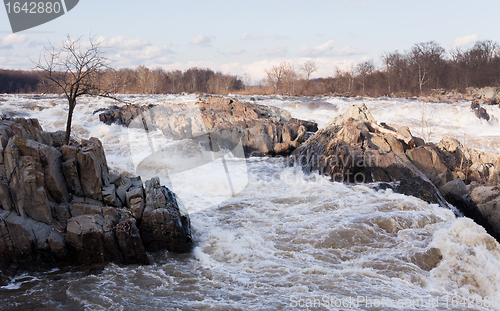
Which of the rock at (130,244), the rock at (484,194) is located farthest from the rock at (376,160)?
the rock at (130,244)

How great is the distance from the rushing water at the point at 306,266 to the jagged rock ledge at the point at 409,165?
3.35ft

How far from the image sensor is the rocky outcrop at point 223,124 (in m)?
18.6

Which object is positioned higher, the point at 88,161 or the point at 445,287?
the point at 88,161

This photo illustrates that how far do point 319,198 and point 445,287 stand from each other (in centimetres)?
499

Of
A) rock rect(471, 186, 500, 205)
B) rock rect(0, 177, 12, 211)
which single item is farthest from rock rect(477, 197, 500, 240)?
rock rect(0, 177, 12, 211)

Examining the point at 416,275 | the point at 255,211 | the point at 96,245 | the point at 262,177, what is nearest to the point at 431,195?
the point at 416,275

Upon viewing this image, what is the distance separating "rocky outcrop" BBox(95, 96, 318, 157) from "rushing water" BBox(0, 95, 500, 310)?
25.0 ft

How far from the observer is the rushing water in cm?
561

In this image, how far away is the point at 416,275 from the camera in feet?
21.0

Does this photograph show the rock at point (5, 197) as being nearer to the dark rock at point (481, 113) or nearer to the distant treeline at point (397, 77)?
the dark rock at point (481, 113)

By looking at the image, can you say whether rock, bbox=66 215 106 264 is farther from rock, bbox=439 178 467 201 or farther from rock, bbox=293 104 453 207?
rock, bbox=439 178 467 201

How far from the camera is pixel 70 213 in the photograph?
7.18 meters

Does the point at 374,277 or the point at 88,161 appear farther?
the point at 88,161

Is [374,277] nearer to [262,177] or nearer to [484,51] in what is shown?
[262,177]
